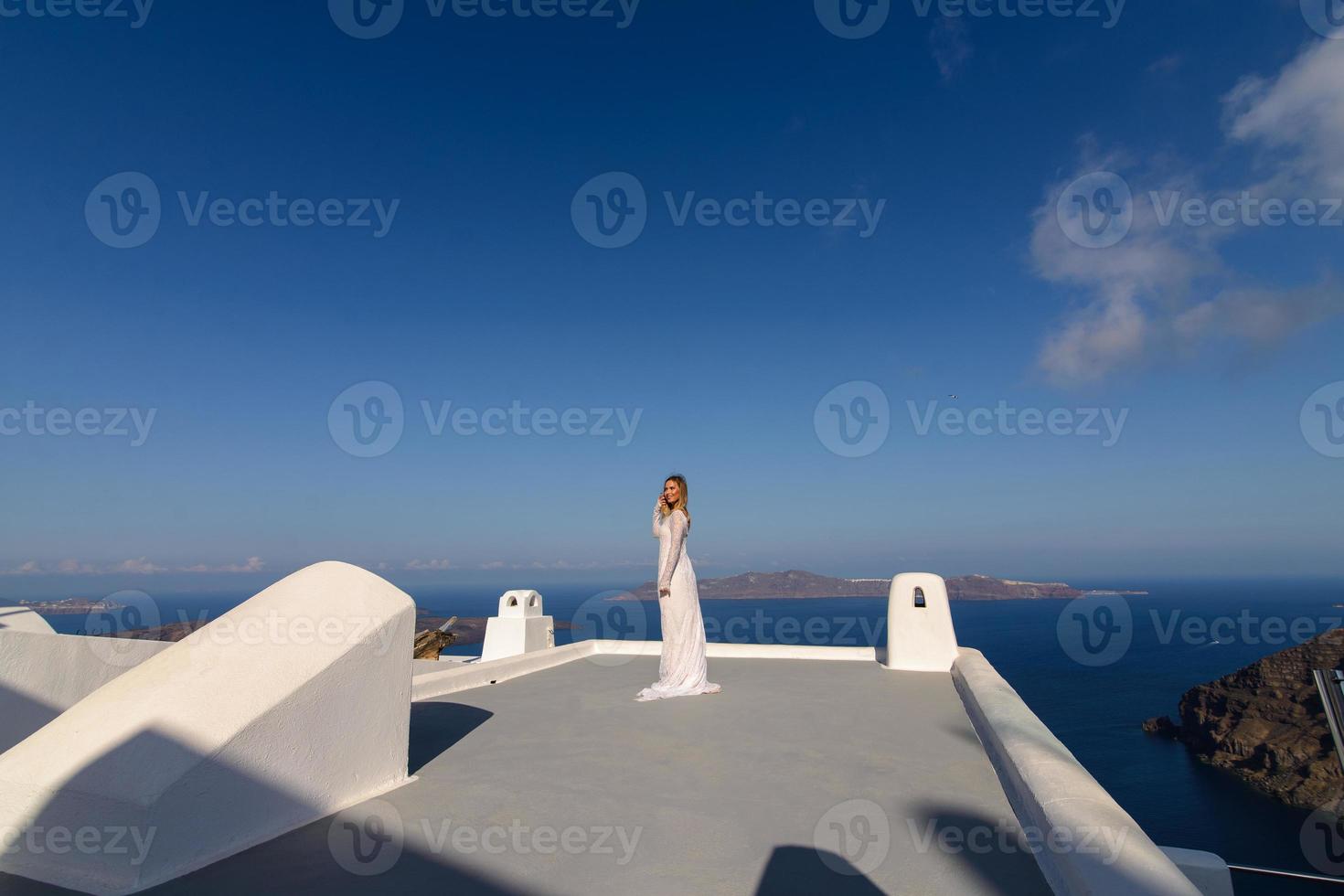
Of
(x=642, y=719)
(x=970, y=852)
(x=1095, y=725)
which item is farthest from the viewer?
(x=1095, y=725)

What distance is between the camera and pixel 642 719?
228 inches

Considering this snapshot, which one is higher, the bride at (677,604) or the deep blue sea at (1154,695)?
the bride at (677,604)

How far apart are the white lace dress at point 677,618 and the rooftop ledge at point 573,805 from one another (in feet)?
4.67

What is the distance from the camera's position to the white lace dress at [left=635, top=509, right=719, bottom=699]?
6809mm

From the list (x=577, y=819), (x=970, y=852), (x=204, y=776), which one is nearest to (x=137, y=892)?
(x=204, y=776)

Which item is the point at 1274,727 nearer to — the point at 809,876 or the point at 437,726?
→ the point at 437,726

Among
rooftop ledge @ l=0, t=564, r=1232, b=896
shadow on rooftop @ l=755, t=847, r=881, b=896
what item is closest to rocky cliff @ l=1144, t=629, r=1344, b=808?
rooftop ledge @ l=0, t=564, r=1232, b=896

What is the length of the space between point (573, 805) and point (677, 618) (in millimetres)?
3214

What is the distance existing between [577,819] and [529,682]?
179 inches

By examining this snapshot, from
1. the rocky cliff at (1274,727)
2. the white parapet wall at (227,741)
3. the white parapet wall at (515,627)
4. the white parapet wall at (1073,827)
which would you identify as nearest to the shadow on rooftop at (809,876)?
the white parapet wall at (1073,827)

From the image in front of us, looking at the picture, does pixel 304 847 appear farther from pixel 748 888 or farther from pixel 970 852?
pixel 970 852

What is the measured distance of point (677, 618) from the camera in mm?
6828

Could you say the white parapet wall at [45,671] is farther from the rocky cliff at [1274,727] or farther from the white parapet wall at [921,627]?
the rocky cliff at [1274,727]

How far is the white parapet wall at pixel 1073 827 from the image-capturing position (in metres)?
2.25
